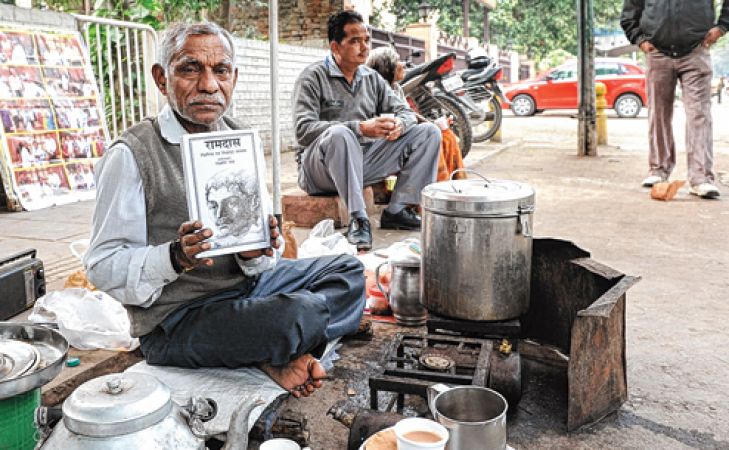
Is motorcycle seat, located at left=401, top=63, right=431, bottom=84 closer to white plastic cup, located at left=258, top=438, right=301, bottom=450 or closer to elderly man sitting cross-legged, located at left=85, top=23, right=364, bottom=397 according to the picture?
elderly man sitting cross-legged, located at left=85, top=23, right=364, bottom=397

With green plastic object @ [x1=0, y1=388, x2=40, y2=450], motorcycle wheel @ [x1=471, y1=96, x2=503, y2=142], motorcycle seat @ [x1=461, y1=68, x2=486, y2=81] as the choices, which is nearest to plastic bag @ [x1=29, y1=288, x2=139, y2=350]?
green plastic object @ [x1=0, y1=388, x2=40, y2=450]

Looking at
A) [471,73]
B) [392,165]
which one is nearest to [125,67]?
[392,165]

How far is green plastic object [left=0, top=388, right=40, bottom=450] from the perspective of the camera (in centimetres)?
168

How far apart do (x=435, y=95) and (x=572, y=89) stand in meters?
11.5

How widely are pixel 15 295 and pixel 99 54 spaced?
13.1ft

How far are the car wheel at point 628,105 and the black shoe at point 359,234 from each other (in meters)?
15.0

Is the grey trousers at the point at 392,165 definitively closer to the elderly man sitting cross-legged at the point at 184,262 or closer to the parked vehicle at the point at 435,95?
the elderly man sitting cross-legged at the point at 184,262

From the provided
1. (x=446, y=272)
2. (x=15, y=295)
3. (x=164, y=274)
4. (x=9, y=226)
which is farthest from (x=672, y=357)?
(x=9, y=226)

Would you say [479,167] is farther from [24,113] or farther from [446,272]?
[446,272]

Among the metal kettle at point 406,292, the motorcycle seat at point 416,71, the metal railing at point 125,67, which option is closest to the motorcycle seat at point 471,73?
the motorcycle seat at point 416,71

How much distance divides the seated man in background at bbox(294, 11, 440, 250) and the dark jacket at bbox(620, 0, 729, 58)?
8.14 ft

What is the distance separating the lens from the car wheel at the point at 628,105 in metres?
17.3

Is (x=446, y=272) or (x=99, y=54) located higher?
(x=99, y=54)

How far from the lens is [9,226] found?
4.77 metres
